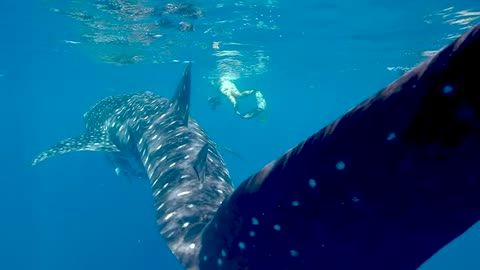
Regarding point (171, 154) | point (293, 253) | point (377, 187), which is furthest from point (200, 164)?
point (377, 187)

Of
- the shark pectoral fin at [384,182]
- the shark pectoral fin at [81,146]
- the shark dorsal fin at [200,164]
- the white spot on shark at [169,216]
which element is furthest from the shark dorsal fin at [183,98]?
the shark pectoral fin at [384,182]

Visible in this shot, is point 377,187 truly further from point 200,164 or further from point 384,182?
point 200,164

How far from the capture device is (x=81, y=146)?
37.6ft

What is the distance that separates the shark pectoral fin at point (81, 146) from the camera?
36.7 feet

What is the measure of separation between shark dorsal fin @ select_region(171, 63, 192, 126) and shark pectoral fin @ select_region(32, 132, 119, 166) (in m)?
3.14

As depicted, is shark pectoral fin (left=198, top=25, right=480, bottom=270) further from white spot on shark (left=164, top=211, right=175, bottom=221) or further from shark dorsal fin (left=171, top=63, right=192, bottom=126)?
shark dorsal fin (left=171, top=63, right=192, bottom=126)

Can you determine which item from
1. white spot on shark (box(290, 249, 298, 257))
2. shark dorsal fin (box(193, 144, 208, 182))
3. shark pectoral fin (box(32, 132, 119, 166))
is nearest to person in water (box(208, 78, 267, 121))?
shark pectoral fin (box(32, 132, 119, 166))

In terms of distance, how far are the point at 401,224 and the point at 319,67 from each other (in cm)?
3368

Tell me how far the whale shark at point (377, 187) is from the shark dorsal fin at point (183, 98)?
4.83m

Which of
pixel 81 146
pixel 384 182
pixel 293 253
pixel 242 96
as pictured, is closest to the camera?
pixel 384 182

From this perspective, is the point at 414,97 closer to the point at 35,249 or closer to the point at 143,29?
the point at 143,29

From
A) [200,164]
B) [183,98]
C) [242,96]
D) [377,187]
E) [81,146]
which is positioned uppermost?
[377,187]

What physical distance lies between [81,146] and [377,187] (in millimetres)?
10640

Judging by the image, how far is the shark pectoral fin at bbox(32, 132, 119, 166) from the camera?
1120 cm
